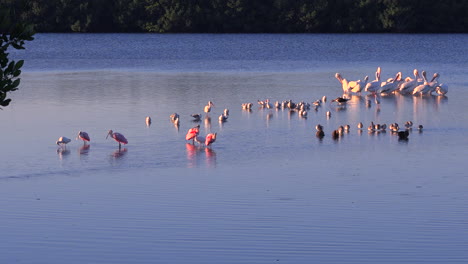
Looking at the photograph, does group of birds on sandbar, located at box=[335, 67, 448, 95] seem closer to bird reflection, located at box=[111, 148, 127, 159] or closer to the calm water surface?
the calm water surface

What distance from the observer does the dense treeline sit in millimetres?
68750

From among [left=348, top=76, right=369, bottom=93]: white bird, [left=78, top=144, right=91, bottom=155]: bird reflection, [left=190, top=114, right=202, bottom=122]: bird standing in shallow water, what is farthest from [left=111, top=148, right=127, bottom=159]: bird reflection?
[left=348, top=76, right=369, bottom=93]: white bird

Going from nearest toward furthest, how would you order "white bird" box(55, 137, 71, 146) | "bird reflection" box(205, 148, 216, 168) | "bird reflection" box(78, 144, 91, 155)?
1. "bird reflection" box(205, 148, 216, 168)
2. "bird reflection" box(78, 144, 91, 155)
3. "white bird" box(55, 137, 71, 146)

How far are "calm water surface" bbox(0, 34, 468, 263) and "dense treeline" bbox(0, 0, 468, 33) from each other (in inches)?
1749

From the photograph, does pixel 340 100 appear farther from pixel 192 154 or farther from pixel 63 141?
pixel 63 141

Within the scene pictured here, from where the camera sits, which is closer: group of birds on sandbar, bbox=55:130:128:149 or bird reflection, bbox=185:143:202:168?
bird reflection, bbox=185:143:202:168

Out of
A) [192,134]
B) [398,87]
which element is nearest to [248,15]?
[398,87]

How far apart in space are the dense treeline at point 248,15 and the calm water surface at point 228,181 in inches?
1749

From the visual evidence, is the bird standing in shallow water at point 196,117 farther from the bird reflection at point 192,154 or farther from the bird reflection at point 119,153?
the bird reflection at point 119,153

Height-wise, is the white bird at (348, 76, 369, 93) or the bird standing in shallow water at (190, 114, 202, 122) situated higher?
the white bird at (348, 76, 369, 93)

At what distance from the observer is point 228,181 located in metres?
11.8

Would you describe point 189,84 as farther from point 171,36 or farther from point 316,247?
point 171,36

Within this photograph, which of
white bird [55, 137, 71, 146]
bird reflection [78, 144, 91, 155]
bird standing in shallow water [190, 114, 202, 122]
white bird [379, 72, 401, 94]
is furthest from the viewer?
white bird [379, 72, 401, 94]

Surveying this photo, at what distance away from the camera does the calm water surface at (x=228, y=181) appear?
880 cm
